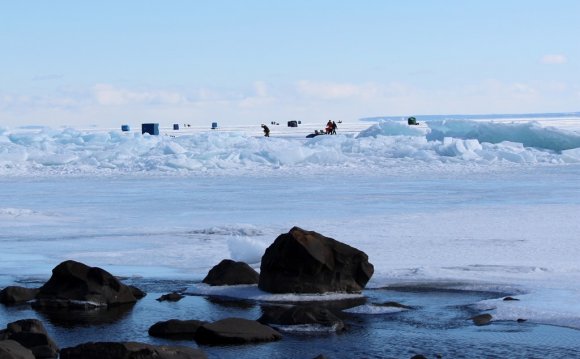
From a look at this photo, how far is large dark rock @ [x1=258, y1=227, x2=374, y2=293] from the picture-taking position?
29.1ft

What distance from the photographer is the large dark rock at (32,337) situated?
673cm

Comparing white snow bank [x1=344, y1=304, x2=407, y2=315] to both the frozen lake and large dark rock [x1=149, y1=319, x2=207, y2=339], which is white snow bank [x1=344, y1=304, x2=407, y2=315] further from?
large dark rock [x1=149, y1=319, x2=207, y2=339]

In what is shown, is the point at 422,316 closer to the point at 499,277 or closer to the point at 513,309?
the point at 513,309

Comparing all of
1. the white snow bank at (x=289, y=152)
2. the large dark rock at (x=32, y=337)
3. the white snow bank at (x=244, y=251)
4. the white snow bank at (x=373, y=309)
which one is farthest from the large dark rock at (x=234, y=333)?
the white snow bank at (x=289, y=152)

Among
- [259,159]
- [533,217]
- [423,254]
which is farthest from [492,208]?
[259,159]

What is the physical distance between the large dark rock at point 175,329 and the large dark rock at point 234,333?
0.10m

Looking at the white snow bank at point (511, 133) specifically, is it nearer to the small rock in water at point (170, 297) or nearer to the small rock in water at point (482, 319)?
the small rock in water at point (170, 297)

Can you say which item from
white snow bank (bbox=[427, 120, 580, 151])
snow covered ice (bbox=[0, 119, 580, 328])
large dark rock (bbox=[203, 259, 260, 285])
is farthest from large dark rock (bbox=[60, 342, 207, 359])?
white snow bank (bbox=[427, 120, 580, 151])

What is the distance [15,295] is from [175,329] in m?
2.07

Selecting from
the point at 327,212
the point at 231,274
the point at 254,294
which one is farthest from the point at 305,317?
the point at 327,212

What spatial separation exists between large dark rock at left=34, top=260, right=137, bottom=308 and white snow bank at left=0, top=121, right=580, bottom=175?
2163cm

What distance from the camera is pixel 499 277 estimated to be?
31.8ft

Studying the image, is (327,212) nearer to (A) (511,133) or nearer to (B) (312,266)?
(B) (312,266)

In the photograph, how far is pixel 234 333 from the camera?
7250 mm
